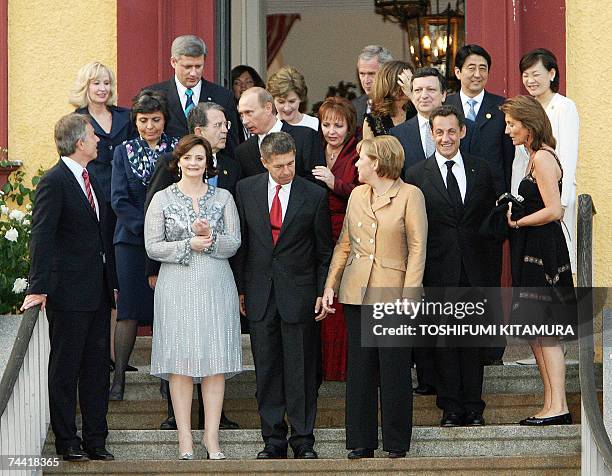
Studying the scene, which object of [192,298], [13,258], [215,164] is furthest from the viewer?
[13,258]

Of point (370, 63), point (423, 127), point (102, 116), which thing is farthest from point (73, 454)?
point (370, 63)

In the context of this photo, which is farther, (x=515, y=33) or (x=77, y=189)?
(x=515, y=33)

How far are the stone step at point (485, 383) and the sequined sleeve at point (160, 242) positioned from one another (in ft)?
3.29

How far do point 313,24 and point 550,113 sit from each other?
6.83 m

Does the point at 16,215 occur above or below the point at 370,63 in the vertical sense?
below

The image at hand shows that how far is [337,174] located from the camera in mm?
9289

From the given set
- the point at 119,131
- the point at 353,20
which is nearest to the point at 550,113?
the point at 119,131

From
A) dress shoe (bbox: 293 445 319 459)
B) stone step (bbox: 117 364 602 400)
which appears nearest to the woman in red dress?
stone step (bbox: 117 364 602 400)

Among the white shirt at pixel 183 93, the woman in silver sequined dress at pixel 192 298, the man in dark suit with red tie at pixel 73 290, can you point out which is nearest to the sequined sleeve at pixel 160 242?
the woman in silver sequined dress at pixel 192 298

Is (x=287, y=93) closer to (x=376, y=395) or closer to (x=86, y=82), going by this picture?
(x=86, y=82)

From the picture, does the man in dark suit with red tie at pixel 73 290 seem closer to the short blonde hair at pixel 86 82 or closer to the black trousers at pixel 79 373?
the black trousers at pixel 79 373

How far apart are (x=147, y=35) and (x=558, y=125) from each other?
9.90 feet

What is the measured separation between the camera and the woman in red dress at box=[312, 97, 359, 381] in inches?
364

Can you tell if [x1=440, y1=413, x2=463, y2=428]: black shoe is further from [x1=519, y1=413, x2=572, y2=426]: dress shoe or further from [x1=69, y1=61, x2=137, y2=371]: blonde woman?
[x1=69, y1=61, x2=137, y2=371]: blonde woman
